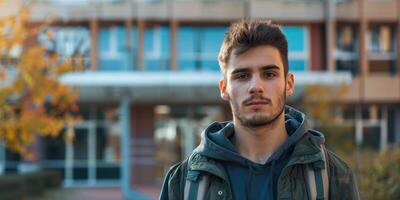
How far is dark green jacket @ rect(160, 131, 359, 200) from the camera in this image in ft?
8.22

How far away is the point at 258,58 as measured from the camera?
2.64 metres

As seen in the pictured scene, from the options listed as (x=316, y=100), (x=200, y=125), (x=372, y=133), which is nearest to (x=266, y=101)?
(x=316, y=100)

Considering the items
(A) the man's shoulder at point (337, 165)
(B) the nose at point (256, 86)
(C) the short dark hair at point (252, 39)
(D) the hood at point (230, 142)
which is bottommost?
(A) the man's shoulder at point (337, 165)

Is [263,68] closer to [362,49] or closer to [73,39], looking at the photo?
[73,39]

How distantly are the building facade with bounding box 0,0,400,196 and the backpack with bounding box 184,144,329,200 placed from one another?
23.3 m

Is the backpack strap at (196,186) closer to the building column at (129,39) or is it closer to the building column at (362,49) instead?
the building column at (129,39)

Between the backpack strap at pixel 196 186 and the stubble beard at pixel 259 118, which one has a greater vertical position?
the stubble beard at pixel 259 118

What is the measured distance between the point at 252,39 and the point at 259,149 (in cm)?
43

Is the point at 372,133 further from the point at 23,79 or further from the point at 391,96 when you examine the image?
the point at 23,79

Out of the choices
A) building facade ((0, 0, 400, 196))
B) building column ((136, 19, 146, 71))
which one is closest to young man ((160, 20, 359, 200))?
building facade ((0, 0, 400, 196))

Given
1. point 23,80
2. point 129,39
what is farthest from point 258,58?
point 129,39

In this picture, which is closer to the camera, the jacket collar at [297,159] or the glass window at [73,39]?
the jacket collar at [297,159]

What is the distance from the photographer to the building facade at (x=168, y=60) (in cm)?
2700

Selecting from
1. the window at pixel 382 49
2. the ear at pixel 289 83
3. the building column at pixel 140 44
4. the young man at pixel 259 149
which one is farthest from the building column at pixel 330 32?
the young man at pixel 259 149
